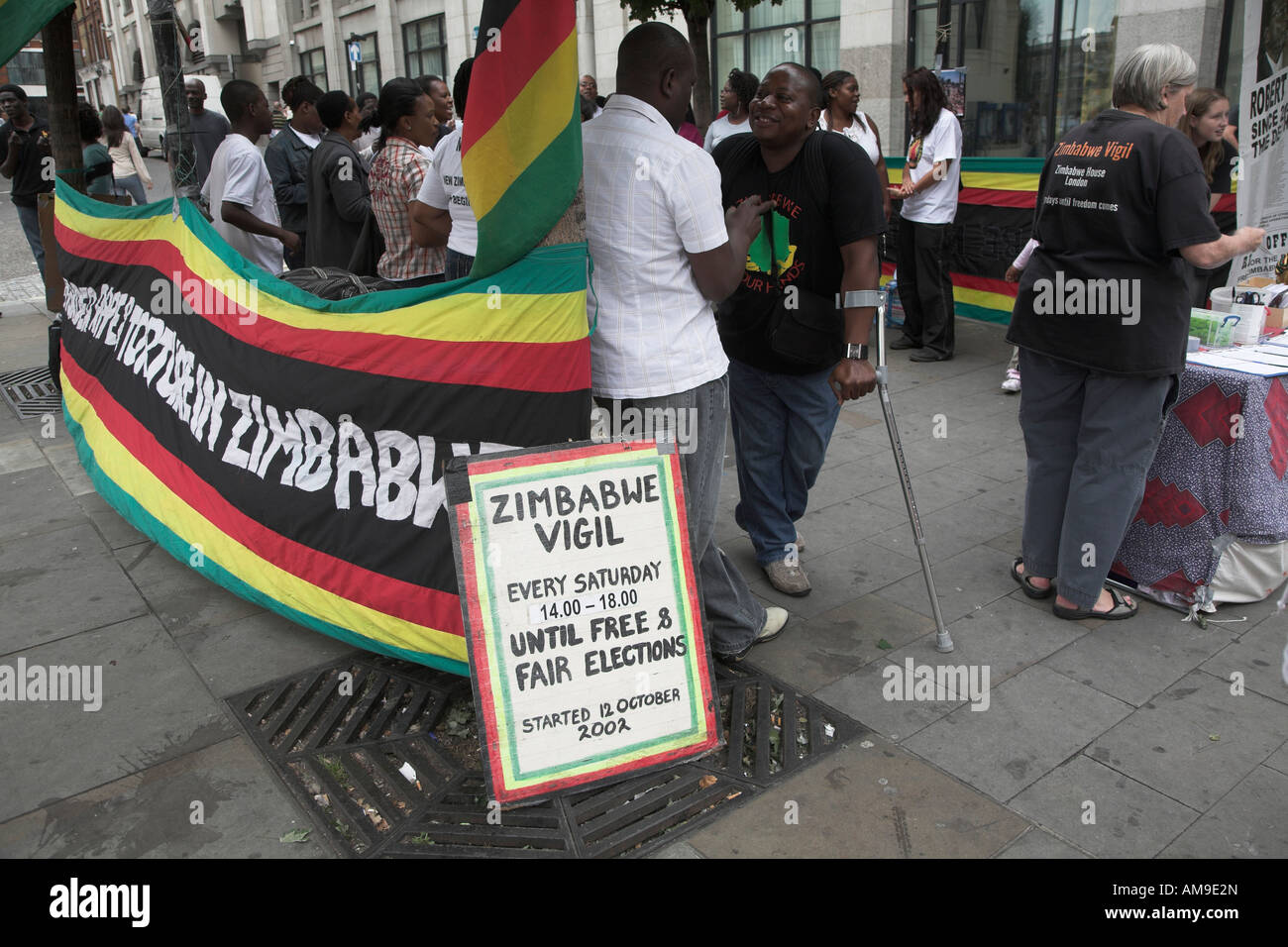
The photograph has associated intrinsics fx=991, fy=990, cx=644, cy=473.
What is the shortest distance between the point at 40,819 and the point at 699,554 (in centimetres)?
208

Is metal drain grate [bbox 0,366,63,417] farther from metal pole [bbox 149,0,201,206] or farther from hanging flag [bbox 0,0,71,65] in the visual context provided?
hanging flag [bbox 0,0,71,65]

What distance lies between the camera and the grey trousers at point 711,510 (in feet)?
10.3

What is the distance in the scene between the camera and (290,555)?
3.70 m

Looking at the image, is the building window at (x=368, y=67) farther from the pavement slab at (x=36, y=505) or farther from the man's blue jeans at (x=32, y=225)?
the pavement slab at (x=36, y=505)

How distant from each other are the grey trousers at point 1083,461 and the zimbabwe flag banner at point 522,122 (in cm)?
214

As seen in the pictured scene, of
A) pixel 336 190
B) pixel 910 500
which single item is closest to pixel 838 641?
pixel 910 500

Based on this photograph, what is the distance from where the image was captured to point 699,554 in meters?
3.23

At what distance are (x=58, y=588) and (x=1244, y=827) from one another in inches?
178

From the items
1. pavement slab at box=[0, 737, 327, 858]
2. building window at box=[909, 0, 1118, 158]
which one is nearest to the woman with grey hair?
pavement slab at box=[0, 737, 327, 858]

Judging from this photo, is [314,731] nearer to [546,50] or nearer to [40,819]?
[40,819]

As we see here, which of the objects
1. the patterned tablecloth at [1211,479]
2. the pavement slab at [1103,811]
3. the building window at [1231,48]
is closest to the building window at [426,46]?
the building window at [1231,48]

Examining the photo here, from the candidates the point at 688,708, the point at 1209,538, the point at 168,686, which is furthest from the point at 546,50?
the point at 1209,538

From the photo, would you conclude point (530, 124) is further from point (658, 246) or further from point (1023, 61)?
point (1023, 61)
